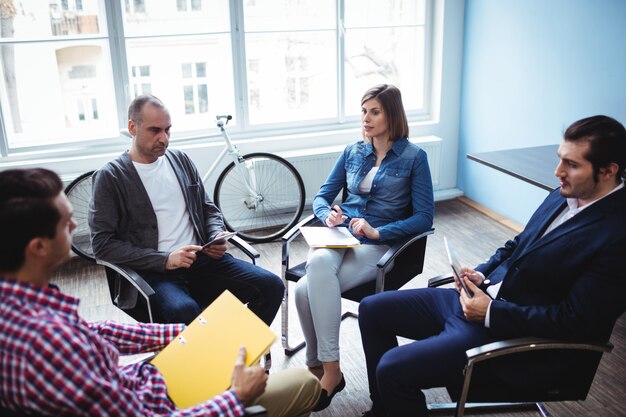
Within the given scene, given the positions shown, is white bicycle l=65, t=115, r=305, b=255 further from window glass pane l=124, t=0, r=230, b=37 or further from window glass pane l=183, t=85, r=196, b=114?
window glass pane l=124, t=0, r=230, b=37

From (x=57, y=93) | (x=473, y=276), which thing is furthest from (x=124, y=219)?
(x=57, y=93)

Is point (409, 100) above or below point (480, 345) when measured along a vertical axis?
above

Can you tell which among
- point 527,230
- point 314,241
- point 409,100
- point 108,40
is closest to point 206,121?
point 108,40

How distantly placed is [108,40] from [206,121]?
86 centimetres

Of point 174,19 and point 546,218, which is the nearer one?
point 546,218

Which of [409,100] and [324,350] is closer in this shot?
[324,350]

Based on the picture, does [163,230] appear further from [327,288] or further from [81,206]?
[81,206]

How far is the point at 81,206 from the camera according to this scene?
3.87 meters

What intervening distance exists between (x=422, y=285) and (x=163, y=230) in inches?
66.2

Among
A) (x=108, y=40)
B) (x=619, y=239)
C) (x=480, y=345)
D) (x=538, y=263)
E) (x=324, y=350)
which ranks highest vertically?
(x=108, y=40)

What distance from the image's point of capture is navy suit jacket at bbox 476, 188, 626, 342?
169 cm

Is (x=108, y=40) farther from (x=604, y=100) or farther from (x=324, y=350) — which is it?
(x=604, y=100)

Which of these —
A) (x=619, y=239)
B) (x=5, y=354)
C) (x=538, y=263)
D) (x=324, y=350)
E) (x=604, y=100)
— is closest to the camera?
(x=5, y=354)

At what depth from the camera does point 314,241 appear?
2.58m
